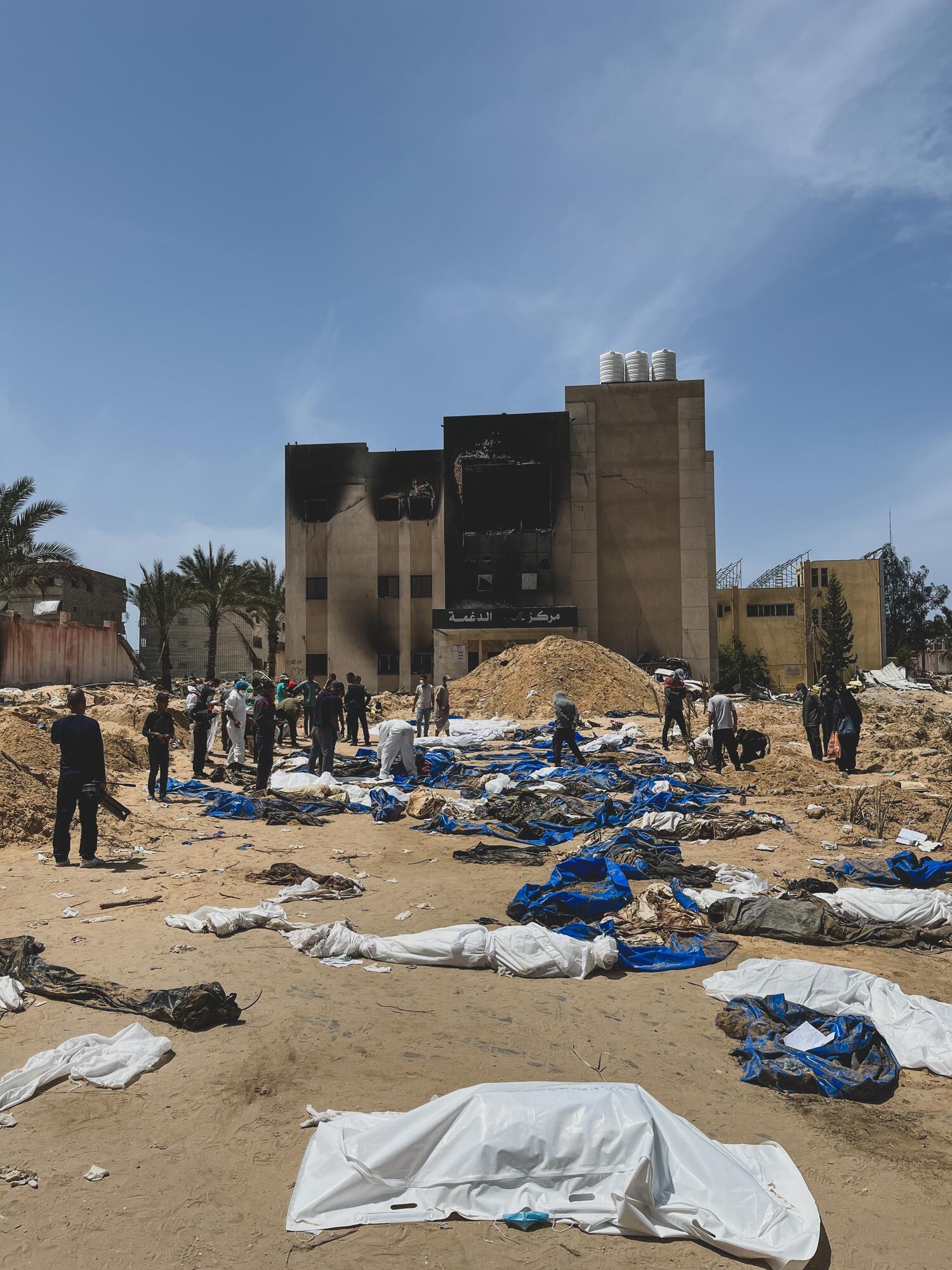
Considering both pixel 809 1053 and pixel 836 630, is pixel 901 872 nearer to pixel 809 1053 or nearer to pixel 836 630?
pixel 809 1053

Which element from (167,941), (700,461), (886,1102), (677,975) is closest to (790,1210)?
(886,1102)

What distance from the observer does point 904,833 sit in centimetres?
967

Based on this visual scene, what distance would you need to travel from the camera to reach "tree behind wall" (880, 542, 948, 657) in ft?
221

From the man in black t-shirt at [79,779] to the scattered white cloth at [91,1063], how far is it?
15.1ft

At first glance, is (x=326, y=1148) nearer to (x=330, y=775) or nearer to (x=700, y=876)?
(x=700, y=876)

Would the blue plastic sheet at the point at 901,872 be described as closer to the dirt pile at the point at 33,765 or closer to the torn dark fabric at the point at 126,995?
the torn dark fabric at the point at 126,995

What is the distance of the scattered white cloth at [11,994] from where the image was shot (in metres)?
4.94

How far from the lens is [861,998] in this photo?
4.98 m

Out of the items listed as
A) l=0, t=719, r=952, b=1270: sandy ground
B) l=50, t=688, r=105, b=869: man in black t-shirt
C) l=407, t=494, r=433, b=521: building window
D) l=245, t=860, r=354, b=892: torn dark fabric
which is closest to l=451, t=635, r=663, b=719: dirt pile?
l=407, t=494, r=433, b=521: building window

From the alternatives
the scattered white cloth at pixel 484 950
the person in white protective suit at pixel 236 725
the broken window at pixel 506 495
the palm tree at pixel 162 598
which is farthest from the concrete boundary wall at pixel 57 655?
the scattered white cloth at pixel 484 950

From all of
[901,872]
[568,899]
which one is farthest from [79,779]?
[901,872]

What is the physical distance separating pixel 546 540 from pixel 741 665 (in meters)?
19.6

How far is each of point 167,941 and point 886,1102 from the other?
4.67 meters

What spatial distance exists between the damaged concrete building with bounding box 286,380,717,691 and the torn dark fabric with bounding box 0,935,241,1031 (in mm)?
33578
